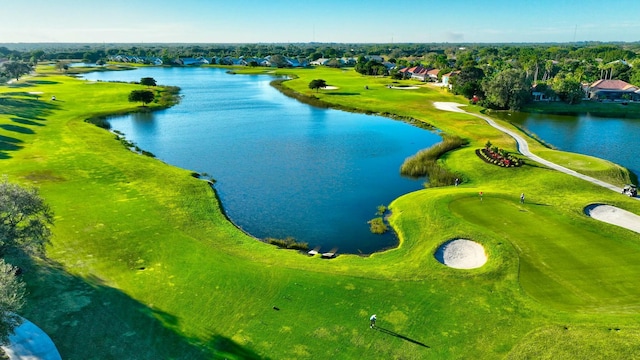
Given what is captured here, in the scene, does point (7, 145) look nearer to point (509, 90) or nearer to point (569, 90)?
point (509, 90)

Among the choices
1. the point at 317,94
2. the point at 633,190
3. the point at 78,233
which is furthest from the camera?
the point at 317,94

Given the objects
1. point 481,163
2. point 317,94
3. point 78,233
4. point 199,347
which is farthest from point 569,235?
point 317,94

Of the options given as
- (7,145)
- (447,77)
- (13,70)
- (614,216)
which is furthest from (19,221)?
(13,70)

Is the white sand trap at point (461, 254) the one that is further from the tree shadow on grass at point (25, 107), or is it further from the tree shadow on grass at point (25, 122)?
the tree shadow on grass at point (25, 107)

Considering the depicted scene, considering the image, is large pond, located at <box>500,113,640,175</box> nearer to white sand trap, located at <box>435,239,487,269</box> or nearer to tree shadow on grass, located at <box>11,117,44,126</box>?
white sand trap, located at <box>435,239,487,269</box>

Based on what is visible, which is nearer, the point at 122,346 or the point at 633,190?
the point at 122,346

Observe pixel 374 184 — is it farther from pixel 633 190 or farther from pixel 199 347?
pixel 199 347
